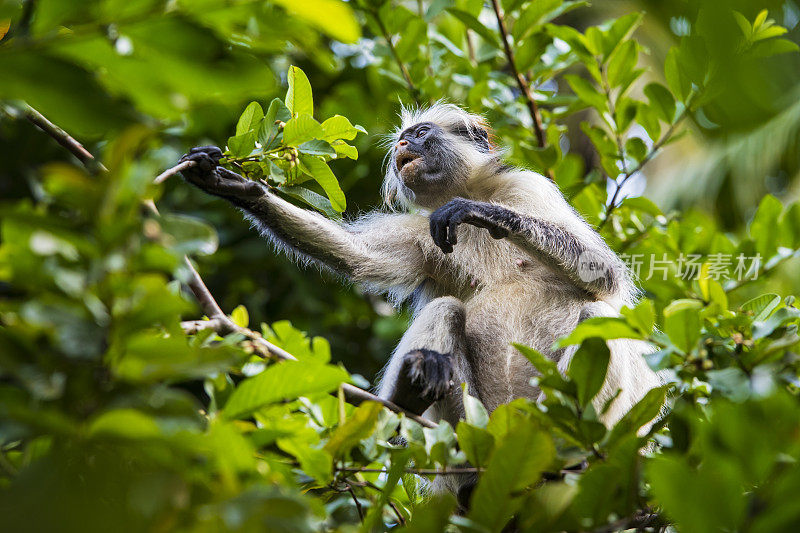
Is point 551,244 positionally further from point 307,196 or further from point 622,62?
point 307,196

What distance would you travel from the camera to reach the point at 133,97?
139 centimetres

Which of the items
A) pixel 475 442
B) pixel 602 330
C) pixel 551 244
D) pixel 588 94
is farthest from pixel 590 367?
pixel 588 94

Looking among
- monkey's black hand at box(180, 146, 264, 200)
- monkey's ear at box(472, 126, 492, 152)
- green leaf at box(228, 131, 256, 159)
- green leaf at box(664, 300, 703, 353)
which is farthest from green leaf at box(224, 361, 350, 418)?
monkey's ear at box(472, 126, 492, 152)

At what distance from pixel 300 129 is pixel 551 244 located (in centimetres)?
174

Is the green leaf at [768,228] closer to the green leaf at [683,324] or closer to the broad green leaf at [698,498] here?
the green leaf at [683,324]

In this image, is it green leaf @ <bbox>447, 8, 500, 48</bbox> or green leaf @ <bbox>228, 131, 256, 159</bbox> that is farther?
green leaf @ <bbox>447, 8, 500, 48</bbox>

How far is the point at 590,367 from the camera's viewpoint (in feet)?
7.29

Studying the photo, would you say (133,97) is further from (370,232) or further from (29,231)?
(370,232)

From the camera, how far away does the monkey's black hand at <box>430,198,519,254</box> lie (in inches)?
148

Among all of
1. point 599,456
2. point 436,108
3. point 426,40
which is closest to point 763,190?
point 436,108

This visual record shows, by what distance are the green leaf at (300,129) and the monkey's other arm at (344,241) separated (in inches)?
36.6

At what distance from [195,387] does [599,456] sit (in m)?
3.60

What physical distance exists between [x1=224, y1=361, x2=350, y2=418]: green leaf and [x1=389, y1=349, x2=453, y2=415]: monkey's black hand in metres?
1.59

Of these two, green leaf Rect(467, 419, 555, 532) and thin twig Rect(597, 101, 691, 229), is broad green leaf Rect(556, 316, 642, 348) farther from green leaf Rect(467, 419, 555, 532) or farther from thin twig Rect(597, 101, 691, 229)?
thin twig Rect(597, 101, 691, 229)
